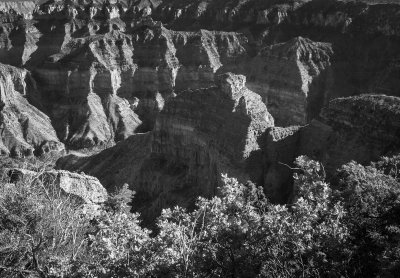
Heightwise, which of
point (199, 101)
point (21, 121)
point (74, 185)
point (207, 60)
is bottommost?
point (21, 121)

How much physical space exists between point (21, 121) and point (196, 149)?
58.3 m

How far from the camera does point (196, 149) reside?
63.8 meters

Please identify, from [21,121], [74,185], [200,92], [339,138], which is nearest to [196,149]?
[200,92]

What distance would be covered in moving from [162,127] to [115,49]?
62.0 meters

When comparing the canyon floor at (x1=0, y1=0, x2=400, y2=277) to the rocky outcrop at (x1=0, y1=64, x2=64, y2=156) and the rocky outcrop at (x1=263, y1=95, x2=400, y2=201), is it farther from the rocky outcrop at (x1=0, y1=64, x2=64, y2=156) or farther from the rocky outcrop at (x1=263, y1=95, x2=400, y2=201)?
the rocky outcrop at (x1=0, y1=64, x2=64, y2=156)

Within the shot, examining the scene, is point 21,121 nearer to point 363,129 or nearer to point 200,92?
point 200,92

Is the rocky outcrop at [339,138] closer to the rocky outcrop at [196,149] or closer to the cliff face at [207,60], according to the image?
the rocky outcrop at [196,149]

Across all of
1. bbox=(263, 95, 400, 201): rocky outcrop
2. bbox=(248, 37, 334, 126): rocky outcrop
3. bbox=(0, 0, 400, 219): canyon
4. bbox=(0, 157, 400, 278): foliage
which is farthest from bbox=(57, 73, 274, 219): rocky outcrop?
bbox=(0, 157, 400, 278): foliage

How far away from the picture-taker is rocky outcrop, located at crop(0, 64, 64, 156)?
10625 cm

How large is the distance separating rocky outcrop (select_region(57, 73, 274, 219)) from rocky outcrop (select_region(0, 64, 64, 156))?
3537 cm

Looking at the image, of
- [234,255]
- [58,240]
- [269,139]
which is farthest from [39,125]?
[234,255]

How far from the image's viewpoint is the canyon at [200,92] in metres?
55.7

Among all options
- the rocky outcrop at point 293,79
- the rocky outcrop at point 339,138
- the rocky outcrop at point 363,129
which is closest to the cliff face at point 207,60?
the rocky outcrop at point 293,79

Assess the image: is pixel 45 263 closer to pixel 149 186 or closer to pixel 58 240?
pixel 58 240
